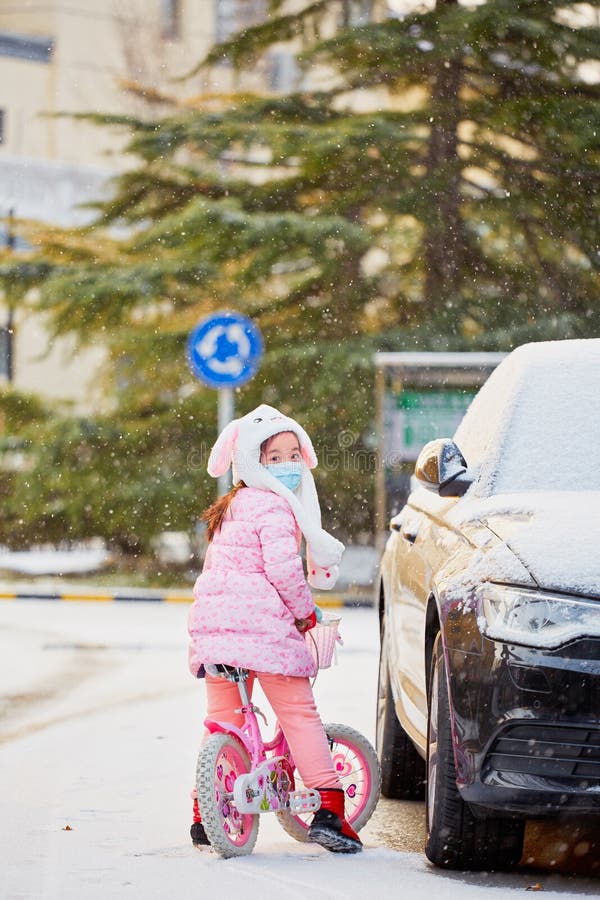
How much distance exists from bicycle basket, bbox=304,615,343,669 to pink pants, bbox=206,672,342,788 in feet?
0.34

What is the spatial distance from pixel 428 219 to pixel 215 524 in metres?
16.9

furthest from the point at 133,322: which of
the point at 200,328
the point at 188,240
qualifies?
the point at 200,328

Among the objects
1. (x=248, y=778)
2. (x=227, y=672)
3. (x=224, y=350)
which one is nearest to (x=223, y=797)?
(x=248, y=778)

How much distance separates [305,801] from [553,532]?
1.35 m

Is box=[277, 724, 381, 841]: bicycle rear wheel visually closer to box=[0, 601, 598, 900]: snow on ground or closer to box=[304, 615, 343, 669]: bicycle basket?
box=[0, 601, 598, 900]: snow on ground

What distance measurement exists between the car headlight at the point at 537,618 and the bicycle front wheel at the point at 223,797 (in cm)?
112

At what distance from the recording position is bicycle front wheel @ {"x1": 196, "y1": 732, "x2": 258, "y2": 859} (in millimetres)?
5758

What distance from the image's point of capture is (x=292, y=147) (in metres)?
22.0

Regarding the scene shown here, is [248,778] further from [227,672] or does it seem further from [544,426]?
[544,426]

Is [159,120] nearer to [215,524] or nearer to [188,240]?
[188,240]

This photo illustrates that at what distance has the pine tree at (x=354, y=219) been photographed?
72.3 ft

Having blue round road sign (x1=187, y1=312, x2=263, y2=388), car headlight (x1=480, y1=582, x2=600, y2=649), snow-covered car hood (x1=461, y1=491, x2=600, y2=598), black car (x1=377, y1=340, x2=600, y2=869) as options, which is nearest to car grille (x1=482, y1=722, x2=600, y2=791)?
black car (x1=377, y1=340, x2=600, y2=869)

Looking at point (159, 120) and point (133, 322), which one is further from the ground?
point (159, 120)

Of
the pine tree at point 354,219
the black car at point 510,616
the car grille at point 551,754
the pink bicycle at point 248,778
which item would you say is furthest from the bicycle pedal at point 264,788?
the pine tree at point 354,219
